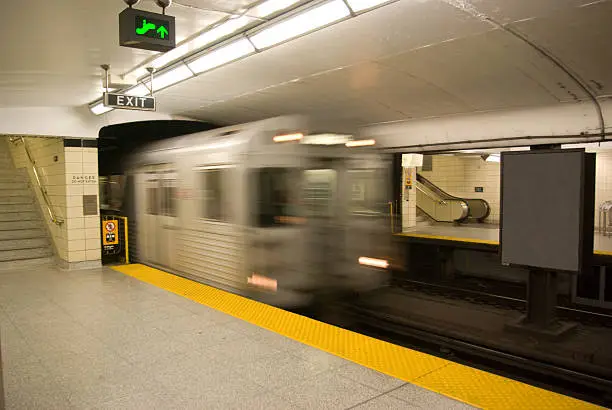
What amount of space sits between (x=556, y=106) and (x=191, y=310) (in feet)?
20.7

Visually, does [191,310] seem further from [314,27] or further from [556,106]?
[556,106]

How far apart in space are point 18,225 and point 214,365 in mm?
8556

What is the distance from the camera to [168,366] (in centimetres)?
402

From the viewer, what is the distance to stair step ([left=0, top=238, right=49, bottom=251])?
9.62 metres

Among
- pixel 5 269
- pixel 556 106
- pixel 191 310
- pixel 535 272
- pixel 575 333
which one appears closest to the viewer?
pixel 191 310

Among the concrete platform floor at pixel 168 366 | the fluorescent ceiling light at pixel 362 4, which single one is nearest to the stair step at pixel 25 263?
the concrete platform floor at pixel 168 366

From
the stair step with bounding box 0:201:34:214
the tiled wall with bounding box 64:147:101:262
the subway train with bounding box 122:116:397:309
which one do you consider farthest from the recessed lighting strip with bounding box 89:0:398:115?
the stair step with bounding box 0:201:34:214

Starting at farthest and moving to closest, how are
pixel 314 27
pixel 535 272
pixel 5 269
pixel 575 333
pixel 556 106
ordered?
1. pixel 5 269
2. pixel 556 106
3. pixel 575 333
4. pixel 535 272
5. pixel 314 27

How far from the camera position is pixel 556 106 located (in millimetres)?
7422

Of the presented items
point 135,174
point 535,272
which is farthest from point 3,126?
point 535,272

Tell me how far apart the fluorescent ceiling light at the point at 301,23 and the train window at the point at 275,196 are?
67.4 inches

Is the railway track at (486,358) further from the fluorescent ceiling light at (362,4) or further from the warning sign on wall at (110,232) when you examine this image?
the warning sign on wall at (110,232)

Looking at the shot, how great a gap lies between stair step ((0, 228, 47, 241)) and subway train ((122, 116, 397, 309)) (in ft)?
15.1

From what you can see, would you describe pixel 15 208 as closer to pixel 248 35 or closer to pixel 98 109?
pixel 98 109
